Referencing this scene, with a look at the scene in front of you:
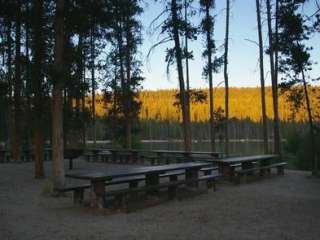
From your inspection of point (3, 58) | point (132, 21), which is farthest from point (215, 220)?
point (132, 21)

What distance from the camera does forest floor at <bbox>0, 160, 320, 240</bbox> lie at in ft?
20.3

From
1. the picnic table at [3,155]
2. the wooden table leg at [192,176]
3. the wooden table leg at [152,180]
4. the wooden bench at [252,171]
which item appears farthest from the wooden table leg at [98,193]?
the picnic table at [3,155]

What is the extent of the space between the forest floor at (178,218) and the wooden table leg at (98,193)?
162 mm

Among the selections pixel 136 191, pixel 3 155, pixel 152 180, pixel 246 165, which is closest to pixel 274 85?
pixel 246 165

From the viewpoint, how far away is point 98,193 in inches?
311

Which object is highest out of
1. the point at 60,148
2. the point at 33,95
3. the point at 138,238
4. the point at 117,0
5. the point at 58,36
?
the point at 117,0

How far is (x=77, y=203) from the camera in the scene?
28.6ft

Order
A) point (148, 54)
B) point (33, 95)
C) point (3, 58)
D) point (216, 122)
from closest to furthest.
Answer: point (33, 95) < point (148, 54) < point (3, 58) < point (216, 122)

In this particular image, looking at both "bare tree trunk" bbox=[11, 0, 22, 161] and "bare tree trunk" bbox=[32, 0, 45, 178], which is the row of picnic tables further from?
"bare tree trunk" bbox=[11, 0, 22, 161]

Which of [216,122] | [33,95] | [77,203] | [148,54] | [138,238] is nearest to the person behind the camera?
[138,238]

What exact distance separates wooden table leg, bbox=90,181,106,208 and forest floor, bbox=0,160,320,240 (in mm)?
162

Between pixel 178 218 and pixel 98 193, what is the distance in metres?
1.48

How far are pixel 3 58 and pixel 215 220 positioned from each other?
1527 centimetres

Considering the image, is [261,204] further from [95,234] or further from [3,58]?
[3,58]
